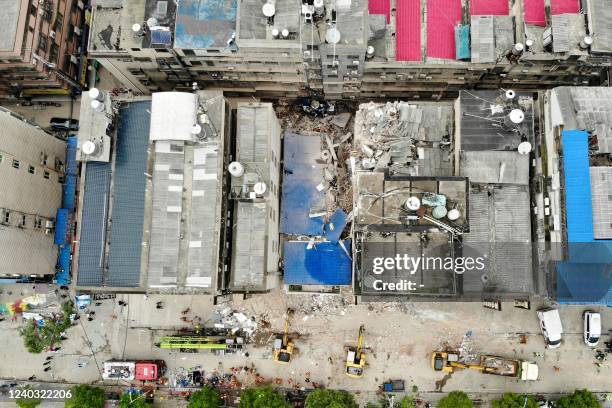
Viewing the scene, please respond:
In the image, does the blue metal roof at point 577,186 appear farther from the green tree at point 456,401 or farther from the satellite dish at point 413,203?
the green tree at point 456,401

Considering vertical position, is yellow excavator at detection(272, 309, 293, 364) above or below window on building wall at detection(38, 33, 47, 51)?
below

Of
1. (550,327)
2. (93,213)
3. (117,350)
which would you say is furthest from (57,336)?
(550,327)

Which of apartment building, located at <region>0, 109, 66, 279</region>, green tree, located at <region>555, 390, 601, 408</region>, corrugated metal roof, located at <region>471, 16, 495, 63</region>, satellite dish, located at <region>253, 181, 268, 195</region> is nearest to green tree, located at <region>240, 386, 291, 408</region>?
satellite dish, located at <region>253, 181, 268, 195</region>

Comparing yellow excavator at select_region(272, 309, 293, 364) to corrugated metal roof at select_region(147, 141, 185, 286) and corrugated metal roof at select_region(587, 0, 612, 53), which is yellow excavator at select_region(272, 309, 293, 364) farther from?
corrugated metal roof at select_region(587, 0, 612, 53)

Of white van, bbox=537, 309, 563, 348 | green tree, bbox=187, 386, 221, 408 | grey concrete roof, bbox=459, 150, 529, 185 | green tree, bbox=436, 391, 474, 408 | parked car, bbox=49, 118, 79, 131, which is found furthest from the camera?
parked car, bbox=49, 118, 79, 131

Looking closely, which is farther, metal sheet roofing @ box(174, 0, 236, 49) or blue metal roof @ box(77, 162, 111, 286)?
blue metal roof @ box(77, 162, 111, 286)

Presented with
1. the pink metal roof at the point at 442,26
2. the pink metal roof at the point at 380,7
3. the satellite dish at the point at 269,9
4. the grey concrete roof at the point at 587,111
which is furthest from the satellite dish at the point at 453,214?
the satellite dish at the point at 269,9

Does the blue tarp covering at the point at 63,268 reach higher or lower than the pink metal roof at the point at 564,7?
lower
